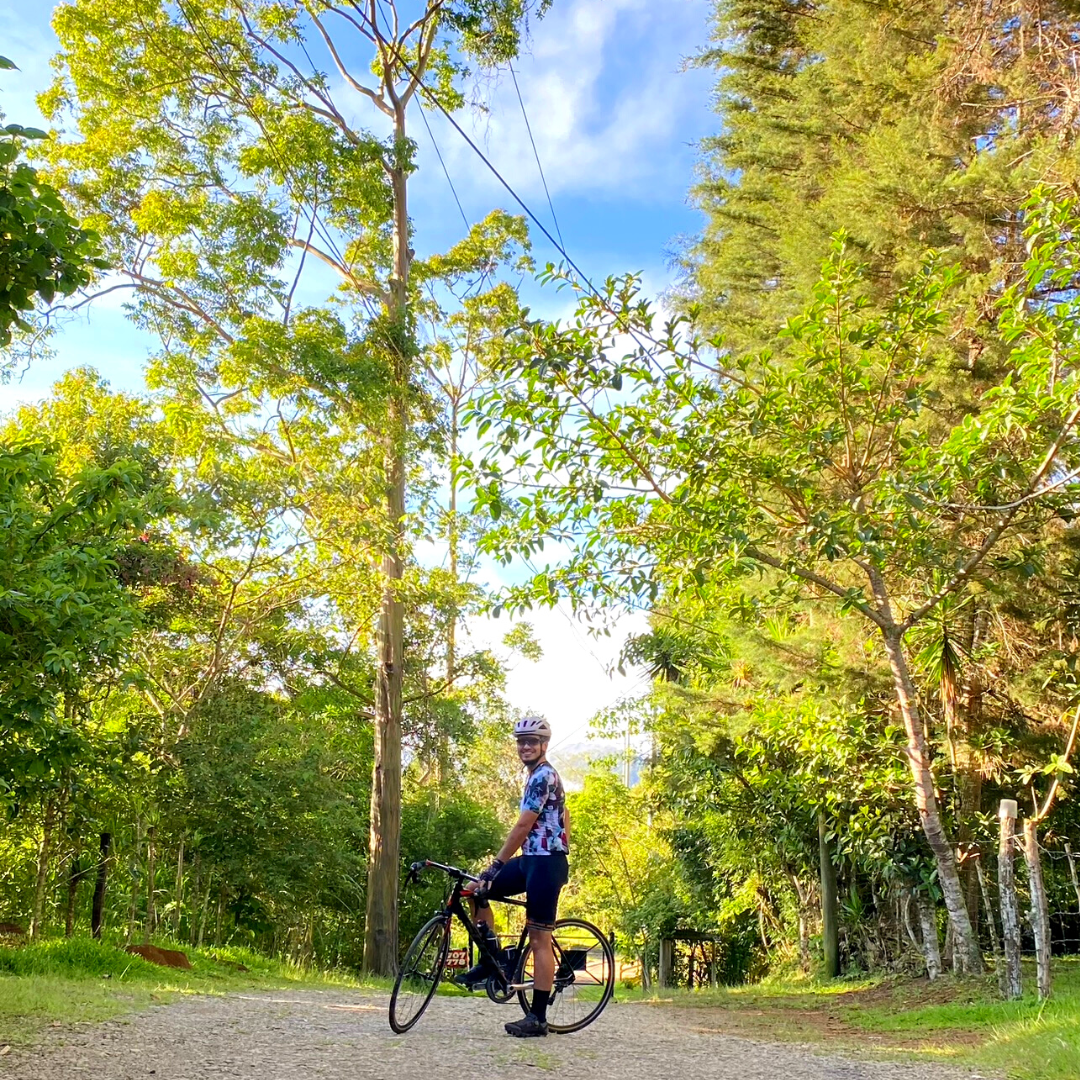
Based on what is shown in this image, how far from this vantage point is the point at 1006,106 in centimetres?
945

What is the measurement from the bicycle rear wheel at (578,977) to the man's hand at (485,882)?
1.62ft

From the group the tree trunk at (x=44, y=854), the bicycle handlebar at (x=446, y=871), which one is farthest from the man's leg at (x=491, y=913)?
the tree trunk at (x=44, y=854)

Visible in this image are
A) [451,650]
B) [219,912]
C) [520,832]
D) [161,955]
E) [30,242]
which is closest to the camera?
[30,242]

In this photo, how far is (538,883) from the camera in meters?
4.59

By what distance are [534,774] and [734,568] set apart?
280 centimetres

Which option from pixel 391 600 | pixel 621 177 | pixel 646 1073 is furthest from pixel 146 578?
pixel 646 1073

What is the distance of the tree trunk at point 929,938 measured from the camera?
930 centimetres

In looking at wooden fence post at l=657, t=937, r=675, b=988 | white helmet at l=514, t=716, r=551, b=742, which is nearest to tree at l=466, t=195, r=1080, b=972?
white helmet at l=514, t=716, r=551, b=742

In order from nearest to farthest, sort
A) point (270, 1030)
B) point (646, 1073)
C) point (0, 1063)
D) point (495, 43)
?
point (0, 1063), point (646, 1073), point (270, 1030), point (495, 43)

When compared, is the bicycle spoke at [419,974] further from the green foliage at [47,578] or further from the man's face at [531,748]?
the green foliage at [47,578]

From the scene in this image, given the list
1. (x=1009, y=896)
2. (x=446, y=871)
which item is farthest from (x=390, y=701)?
(x=1009, y=896)

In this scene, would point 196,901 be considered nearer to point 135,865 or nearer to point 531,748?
point 135,865

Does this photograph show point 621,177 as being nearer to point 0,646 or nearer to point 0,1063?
point 0,646

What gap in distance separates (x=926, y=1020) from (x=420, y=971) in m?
4.32
